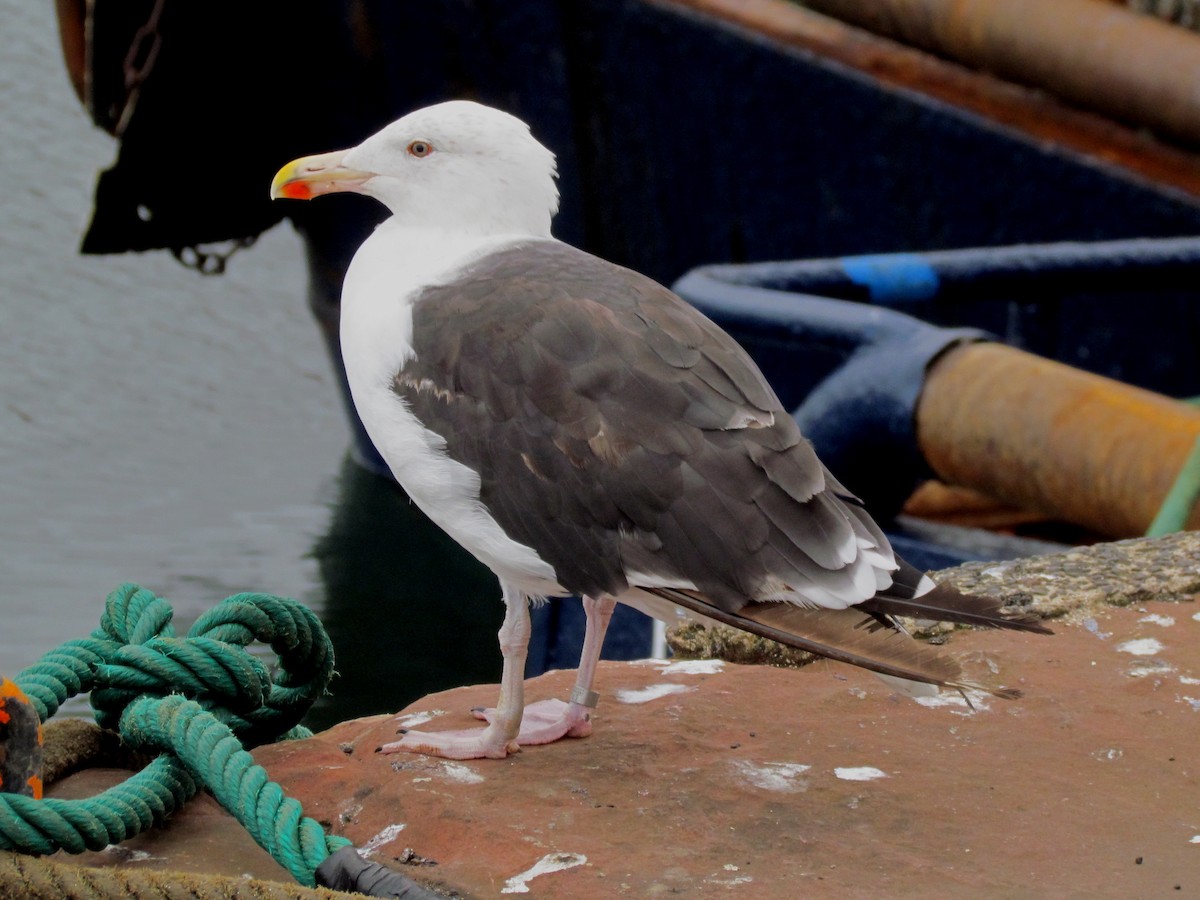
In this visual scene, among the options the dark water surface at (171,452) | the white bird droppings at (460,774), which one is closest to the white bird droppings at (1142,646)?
the white bird droppings at (460,774)

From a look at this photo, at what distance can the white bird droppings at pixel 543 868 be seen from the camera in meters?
2.20

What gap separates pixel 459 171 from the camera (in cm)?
295

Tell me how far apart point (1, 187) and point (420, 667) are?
5.07m

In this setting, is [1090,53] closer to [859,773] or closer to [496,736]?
[859,773]

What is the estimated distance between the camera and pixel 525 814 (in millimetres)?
2441

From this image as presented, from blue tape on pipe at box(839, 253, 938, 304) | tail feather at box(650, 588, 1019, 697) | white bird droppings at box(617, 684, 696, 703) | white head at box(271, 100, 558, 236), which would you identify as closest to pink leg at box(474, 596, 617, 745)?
white bird droppings at box(617, 684, 696, 703)

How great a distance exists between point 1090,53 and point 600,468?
4662mm

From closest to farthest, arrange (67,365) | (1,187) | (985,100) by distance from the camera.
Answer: (985,100), (67,365), (1,187)

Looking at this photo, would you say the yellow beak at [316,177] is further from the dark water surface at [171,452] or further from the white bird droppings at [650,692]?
the dark water surface at [171,452]

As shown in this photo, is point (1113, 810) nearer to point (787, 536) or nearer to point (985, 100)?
point (787, 536)

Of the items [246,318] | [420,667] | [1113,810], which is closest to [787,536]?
[1113,810]

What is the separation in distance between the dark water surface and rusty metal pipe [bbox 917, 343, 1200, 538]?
3.00 metres

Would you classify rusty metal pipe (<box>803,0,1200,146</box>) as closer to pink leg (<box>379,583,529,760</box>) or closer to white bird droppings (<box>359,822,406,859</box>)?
pink leg (<box>379,583,529,760</box>)

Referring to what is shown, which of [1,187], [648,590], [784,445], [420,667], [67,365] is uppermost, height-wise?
[784,445]
